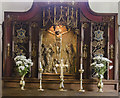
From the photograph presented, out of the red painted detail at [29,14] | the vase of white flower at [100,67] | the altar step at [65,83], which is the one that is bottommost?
the altar step at [65,83]

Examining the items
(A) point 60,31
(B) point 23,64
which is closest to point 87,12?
(A) point 60,31

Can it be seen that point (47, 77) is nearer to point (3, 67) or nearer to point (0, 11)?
point (3, 67)

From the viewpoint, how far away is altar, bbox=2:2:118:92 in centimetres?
433

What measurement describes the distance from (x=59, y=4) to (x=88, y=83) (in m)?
1.77

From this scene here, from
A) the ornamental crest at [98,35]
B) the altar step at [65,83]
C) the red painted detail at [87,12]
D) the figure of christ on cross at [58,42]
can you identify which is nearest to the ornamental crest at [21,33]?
the figure of christ on cross at [58,42]

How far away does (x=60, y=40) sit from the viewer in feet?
14.5

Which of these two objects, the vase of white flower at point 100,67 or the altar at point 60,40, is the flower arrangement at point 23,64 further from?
the vase of white flower at point 100,67

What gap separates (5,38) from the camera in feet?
14.3

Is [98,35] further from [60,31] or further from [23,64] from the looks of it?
[23,64]

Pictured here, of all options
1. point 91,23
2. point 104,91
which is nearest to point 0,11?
point 91,23

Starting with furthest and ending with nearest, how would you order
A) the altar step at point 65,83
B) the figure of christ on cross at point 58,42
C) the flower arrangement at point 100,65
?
the figure of christ on cross at point 58,42 < the altar step at point 65,83 < the flower arrangement at point 100,65

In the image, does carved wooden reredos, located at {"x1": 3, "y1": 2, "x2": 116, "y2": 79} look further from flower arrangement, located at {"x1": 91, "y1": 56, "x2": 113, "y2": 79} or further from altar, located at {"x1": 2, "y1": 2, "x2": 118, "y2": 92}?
flower arrangement, located at {"x1": 91, "y1": 56, "x2": 113, "y2": 79}

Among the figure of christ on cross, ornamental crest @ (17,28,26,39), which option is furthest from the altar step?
ornamental crest @ (17,28,26,39)

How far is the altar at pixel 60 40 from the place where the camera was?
170 inches
